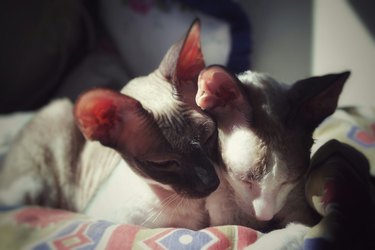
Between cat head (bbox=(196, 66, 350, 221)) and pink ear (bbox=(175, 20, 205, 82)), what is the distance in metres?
0.09

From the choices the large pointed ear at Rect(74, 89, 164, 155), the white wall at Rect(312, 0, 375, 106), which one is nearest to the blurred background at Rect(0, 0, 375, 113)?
the white wall at Rect(312, 0, 375, 106)

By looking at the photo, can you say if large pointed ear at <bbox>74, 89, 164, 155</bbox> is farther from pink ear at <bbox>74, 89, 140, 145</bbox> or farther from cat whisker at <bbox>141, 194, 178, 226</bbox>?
cat whisker at <bbox>141, 194, 178, 226</bbox>

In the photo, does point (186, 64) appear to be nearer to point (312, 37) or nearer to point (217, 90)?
point (217, 90)

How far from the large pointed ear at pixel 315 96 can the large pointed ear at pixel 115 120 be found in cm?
23

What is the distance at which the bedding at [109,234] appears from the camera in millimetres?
670

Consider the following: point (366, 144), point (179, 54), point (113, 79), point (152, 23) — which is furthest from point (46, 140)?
point (366, 144)

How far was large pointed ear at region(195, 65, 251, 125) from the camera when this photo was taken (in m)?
0.62

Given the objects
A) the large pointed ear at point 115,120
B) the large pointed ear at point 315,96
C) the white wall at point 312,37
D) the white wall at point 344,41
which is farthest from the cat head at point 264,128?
the white wall at point 344,41

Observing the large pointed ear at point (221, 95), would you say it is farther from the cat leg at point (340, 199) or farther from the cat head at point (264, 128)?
the cat leg at point (340, 199)

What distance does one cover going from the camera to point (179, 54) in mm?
708

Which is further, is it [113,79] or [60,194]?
[113,79]

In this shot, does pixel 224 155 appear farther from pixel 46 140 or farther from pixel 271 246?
pixel 46 140

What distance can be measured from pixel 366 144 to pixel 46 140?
0.75 m

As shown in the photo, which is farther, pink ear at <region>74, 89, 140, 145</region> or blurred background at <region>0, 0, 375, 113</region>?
blurred background at <region>0, 0, 375, 113</region>
